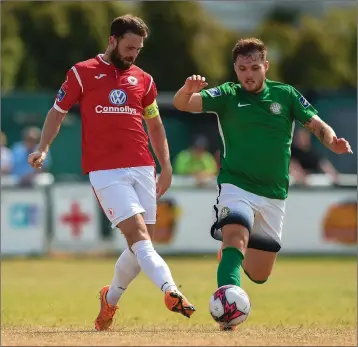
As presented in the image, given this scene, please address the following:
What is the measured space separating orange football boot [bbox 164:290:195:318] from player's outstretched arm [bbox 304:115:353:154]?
2066mm

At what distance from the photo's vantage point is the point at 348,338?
358 inches

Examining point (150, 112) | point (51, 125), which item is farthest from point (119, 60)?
point (51, 125)

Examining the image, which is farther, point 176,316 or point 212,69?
point 212,69

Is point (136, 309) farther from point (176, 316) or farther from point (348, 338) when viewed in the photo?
point (348, 338)

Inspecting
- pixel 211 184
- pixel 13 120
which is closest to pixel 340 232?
pixel 211 184

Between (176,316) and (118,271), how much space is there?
113 inches

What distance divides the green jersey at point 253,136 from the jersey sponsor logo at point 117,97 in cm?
69

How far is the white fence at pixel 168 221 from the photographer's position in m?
21.3

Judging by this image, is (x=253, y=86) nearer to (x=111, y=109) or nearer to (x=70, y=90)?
(x=111, y=109)

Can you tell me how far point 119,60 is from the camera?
33.8 feet

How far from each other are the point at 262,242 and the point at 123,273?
4.23 ft

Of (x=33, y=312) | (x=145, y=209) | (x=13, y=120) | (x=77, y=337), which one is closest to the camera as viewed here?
(x=77, y=337)

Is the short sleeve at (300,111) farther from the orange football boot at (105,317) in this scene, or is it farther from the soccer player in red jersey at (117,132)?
the orange football boot at (105,317)

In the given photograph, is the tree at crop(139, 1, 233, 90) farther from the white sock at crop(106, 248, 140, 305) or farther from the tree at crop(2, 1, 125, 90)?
the white sock at crop(106, 248, 140, 305)
